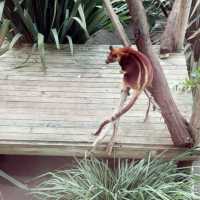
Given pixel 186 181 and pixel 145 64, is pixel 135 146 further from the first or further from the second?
pixel 145 64

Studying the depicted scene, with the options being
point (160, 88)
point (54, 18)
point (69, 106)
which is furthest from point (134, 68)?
point (54, 18)

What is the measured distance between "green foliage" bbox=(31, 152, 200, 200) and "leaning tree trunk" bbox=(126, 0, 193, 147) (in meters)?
0.11

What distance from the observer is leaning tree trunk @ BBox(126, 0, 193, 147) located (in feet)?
5.05

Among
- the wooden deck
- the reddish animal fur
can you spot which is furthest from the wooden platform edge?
the reddish animal fur

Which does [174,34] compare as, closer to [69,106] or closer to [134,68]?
[69,106]

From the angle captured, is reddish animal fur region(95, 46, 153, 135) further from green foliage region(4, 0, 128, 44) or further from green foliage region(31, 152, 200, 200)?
green foliage region(4, 0, 128, 44)

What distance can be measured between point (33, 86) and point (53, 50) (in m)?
0.42

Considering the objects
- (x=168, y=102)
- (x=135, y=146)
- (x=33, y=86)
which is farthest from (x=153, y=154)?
(x=33, y=86)

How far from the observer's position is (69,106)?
2066 millimetres

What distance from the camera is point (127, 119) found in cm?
197

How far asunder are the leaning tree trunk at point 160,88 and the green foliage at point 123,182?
0.11 m

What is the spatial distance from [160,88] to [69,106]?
56 centimetres

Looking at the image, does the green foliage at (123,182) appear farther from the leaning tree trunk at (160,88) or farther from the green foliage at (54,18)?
the green foliage at (54,18)

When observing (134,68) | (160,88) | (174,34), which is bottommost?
(174,34)
